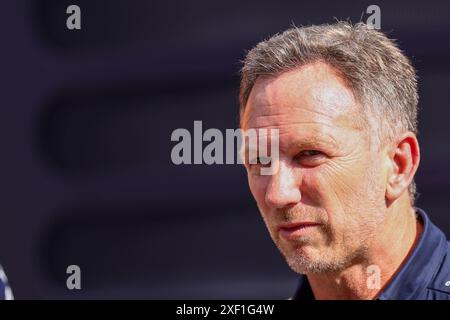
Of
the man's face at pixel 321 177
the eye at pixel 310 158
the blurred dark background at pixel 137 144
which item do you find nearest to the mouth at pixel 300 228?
the man's face at pixel 321 177

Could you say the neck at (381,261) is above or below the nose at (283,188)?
below

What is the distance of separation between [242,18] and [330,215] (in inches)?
32.7

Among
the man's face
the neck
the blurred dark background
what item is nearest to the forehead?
the man's face

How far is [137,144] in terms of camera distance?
8.23 ft

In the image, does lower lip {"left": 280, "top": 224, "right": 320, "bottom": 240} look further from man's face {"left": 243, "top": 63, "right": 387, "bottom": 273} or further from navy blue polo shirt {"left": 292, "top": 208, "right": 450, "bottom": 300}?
navy blue polo shirt {"left": 292, "top": 208, "right": 450, "bottom": 300}

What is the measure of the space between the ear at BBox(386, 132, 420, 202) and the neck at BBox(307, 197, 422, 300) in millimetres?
39

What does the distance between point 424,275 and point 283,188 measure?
343mm

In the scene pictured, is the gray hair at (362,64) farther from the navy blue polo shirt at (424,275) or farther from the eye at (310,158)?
the navy blue polo shirt at (424,275)

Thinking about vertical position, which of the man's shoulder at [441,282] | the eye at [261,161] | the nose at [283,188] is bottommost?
the man's shoulder at [441,282]

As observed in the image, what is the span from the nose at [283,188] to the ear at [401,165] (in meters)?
0.21

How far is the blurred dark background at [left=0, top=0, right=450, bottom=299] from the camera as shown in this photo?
2406mm

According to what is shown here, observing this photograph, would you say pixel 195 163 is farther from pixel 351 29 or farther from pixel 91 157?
pixel 351 29

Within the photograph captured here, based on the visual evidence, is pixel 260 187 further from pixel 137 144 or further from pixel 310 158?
pixel 137 144

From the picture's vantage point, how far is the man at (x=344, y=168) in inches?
70.4
